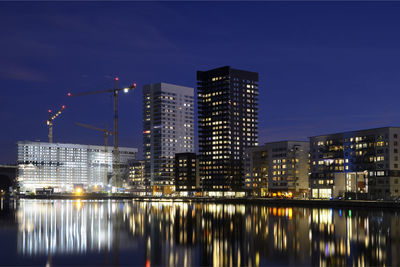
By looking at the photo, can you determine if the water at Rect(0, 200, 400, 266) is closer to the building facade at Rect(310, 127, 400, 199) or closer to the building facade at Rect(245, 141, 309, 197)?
the building facade at Rect(310, 127, 400, 199)

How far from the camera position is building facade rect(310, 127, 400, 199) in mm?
140875

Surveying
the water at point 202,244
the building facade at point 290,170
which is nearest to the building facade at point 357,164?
the building facade at point 290,170

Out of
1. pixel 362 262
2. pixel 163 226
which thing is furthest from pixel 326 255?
pixel 163 226

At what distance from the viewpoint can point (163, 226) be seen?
72.7 meters

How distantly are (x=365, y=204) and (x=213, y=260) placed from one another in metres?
93.6

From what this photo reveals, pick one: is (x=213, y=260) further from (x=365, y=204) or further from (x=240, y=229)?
(x=365, y=204)

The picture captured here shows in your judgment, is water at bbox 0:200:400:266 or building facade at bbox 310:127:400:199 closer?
water at bbox 0:200:400:266

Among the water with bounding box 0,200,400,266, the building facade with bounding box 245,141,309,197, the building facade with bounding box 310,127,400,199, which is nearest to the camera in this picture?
the water with bounding box 0,200,400,266

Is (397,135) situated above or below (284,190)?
above

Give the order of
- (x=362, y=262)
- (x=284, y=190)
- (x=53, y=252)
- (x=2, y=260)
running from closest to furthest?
(x=362, y=262) → (x=2, y=260) → (x=53, y=252) → (x=284, y=190)

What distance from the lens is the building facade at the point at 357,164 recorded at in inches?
5546

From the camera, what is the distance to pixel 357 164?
15212cm

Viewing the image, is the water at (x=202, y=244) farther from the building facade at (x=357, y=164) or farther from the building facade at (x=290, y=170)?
the building facade at (x=290, y=170)

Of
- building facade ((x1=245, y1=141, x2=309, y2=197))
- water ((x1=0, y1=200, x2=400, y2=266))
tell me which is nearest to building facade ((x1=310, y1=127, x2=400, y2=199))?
building facade ((x1=245, y1=141, x2=309, y2=197))
